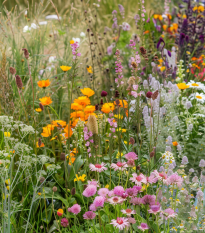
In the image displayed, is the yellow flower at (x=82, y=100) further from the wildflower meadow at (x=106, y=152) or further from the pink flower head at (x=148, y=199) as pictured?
the pink flower head at (x=148, y=199)

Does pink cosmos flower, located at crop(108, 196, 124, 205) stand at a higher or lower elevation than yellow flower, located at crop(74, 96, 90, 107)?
lower

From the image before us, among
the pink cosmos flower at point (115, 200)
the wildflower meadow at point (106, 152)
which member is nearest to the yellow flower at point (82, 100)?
the wildflower meadow at point (106, 152)

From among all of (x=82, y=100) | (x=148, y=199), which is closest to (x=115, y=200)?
(x=148, y=199)

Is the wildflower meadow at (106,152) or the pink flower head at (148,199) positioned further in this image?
the wildflower meadow at (106,152)

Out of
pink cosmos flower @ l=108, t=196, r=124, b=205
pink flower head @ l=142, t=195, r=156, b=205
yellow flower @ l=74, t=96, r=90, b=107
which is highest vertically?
yellow flower @ l=74, t=96, r=90, b=107

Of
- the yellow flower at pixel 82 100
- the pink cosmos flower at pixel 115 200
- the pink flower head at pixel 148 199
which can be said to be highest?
the yellow flower at pixel 82 100

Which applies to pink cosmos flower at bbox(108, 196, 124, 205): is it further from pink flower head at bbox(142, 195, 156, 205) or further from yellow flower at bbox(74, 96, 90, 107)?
yellow flower at bbox(74, 96, 90, 107)

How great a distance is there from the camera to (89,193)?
1.18 m

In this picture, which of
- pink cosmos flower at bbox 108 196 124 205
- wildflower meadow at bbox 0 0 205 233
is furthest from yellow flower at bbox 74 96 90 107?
pink cosmos flower at bbox 108 196 124 205

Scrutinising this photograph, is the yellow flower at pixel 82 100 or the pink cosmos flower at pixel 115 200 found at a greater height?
the yellow flower at pixel 82 100

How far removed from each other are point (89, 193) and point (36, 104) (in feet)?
6.13

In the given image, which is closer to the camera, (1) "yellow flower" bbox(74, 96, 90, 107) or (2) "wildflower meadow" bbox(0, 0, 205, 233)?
(2) "wildflower meadow" bbox(0, 0, 205, 233)

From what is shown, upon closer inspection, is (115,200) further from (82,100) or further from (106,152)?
(106,152)

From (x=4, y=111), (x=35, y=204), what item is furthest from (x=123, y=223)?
→ (x=4, y=111)
